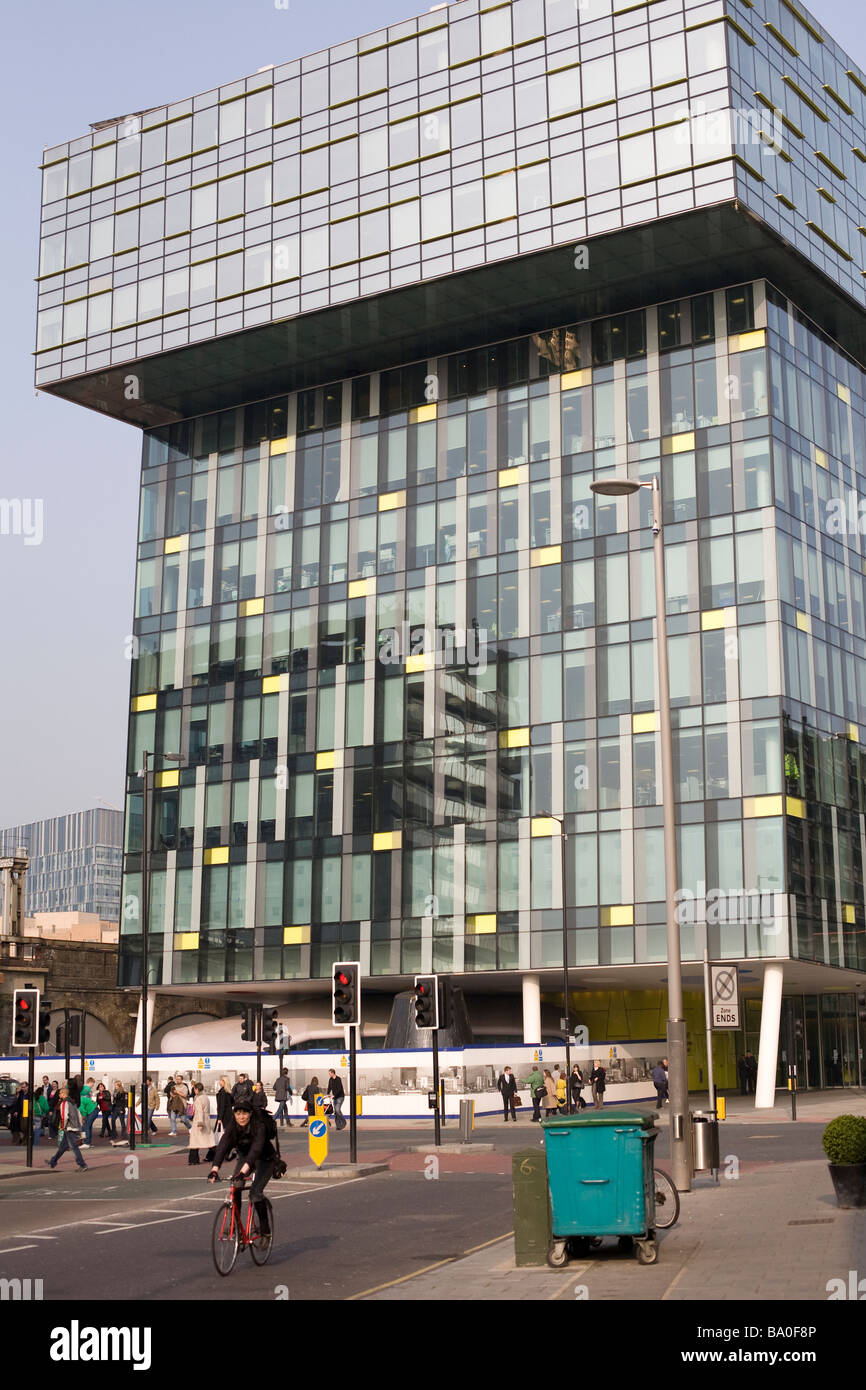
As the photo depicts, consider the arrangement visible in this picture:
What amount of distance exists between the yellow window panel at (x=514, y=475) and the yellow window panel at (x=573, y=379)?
3.64m

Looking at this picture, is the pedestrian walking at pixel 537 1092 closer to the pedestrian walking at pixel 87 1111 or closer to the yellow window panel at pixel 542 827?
the pedestrian walking at pixel 87 1111

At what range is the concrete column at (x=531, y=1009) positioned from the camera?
62.5 metres

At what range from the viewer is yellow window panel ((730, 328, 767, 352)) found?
2402 inches

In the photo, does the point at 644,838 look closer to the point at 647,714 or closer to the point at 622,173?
the point at 647,714

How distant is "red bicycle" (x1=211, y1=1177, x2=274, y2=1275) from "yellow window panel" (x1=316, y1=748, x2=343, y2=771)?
52.3 meters

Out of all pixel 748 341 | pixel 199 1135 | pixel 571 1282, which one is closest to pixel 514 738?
pixel 748 341

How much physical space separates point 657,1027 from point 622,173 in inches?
1478

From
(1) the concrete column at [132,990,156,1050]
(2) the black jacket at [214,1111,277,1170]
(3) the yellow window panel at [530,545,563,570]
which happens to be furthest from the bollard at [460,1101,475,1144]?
(1) the concrete column at [132,990,156,1050]

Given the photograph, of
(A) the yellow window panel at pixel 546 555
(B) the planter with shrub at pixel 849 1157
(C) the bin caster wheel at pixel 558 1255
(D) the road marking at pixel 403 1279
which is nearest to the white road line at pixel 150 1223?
(D) the road marking at pixel 403 1279

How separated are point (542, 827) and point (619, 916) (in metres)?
4.89

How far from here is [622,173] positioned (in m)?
59.6

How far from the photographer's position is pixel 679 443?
2441 inches
